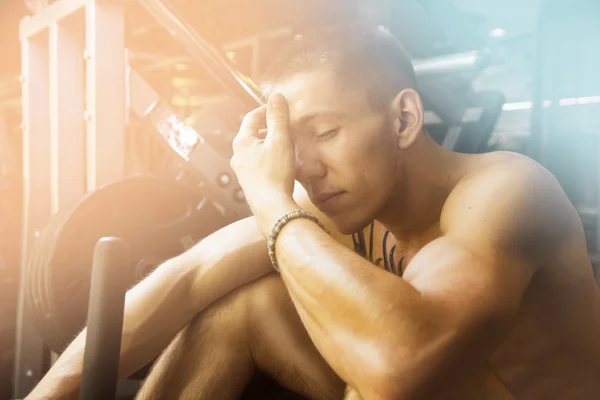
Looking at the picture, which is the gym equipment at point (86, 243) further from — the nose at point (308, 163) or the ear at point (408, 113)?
the ear at point (408, 113)

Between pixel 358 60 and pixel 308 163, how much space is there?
14cm

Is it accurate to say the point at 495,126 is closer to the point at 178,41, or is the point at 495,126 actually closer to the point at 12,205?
the point at 178,41

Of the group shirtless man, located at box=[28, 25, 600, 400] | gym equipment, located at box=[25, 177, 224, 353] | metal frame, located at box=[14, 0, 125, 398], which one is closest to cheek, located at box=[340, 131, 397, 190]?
shirtless man, located at box=[28, 25, 600, 400]

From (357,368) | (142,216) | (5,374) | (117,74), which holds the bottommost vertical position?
(5,374)

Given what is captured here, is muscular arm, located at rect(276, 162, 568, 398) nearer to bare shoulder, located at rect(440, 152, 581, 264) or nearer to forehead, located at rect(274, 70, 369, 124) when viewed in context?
bare shoulder, located at rect(440, 152, 581, 264)

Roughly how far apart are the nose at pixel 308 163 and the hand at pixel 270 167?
0.07 feet

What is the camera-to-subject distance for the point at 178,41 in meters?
1.12

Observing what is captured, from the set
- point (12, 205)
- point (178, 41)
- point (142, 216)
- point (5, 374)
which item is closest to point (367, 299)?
point (142, 216)

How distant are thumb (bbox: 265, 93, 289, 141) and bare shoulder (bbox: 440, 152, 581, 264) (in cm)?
22

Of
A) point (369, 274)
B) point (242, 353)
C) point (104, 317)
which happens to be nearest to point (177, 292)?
point (242, 353)

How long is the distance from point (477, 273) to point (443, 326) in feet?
0.20

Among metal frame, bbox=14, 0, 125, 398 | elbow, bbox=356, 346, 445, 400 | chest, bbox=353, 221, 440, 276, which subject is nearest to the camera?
elbow, bbox=356, 346, 445, 400

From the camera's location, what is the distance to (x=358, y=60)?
0.70 meters

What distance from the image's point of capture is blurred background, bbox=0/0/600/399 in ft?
2.03
